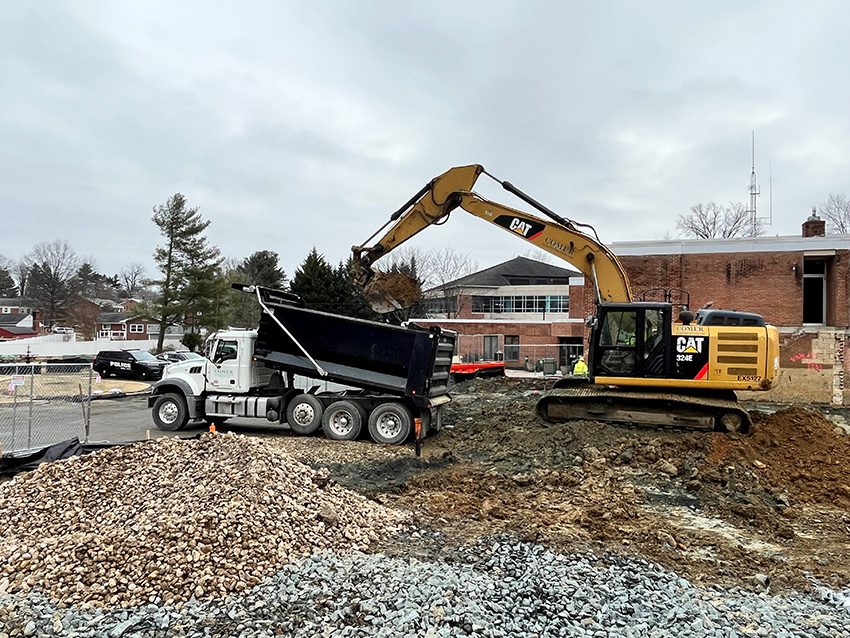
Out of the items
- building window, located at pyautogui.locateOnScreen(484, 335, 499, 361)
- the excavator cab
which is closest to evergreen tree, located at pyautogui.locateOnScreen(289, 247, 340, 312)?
building window, located at pyautogui.locateOnScreen(484, 335, 499, 361)

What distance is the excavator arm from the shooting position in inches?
539

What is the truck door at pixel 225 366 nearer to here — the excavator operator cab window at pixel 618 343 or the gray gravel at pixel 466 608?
the excavator operator cab window at pixel 618 343

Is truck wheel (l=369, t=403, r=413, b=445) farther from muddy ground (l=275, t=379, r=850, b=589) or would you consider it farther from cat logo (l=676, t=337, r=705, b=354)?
cat logo (l=676, t=337, r=705, b=354)

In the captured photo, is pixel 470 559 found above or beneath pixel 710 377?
beneath

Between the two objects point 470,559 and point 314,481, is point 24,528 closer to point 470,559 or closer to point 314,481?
point 314,481

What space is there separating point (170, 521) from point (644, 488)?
645 centimetres

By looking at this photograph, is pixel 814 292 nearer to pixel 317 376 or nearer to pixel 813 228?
pixel 813 228

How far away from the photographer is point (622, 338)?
1298cm

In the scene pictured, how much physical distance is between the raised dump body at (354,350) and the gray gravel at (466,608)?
23.3 feet

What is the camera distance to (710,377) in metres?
12.6

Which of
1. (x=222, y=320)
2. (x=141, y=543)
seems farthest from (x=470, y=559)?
(x=222, y=320)

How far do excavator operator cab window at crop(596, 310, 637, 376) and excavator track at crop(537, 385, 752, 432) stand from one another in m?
0.52

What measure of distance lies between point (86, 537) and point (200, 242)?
45326 mm

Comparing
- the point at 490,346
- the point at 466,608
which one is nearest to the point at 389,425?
the point at 466,608
